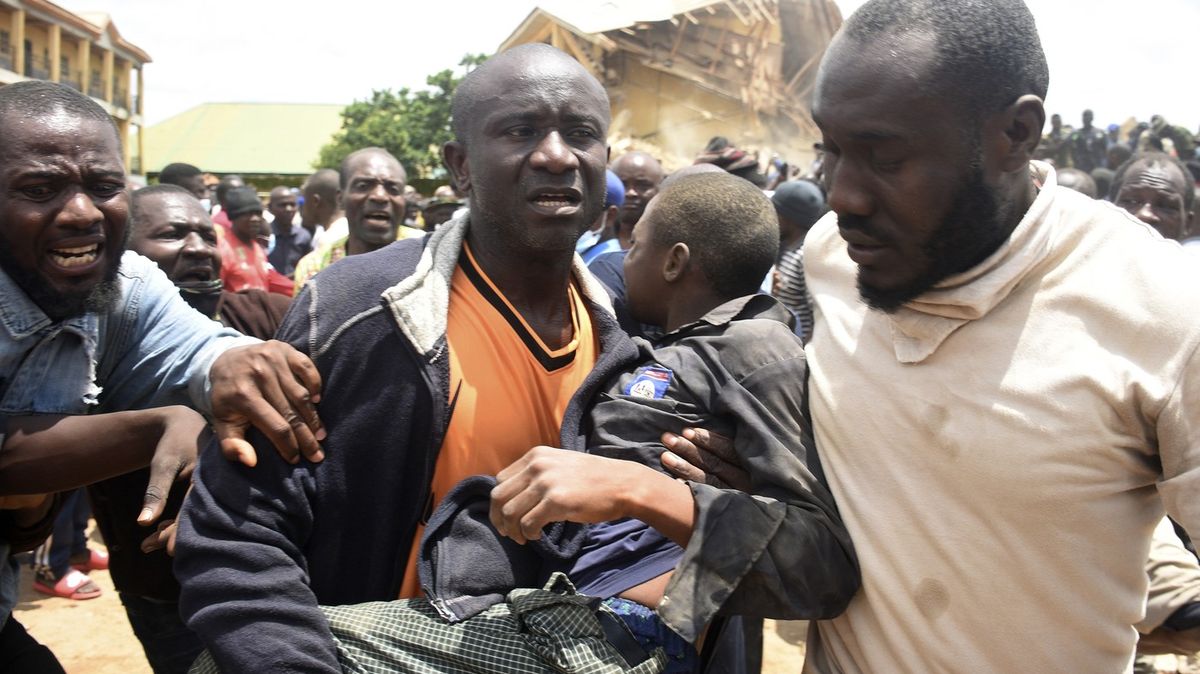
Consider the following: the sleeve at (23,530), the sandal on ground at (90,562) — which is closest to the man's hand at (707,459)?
the sleeve at (23,530)

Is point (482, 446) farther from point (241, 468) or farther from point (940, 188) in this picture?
point (940, 188)

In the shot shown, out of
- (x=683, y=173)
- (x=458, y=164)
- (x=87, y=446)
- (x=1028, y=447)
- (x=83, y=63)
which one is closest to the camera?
(x=1028, y=447)

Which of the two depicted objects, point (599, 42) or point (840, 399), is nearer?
point (840, 399)

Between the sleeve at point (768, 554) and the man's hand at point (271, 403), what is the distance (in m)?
0.73

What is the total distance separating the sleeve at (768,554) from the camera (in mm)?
1595

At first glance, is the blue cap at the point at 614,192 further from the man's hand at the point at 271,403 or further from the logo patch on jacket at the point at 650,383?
the man's hand at the point at 271,403

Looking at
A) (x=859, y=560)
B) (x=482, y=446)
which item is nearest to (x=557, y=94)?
(x=482, y=446)

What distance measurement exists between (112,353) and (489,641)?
1342 millimetres

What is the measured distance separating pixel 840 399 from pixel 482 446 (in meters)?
0.72

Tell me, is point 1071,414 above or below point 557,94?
below

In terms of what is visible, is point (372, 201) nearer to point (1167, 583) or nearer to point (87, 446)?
point (87, 446)

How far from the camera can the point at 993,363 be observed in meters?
1.51

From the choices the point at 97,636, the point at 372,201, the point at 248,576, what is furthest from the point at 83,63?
the point at 248,576

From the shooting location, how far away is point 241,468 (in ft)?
5.65
